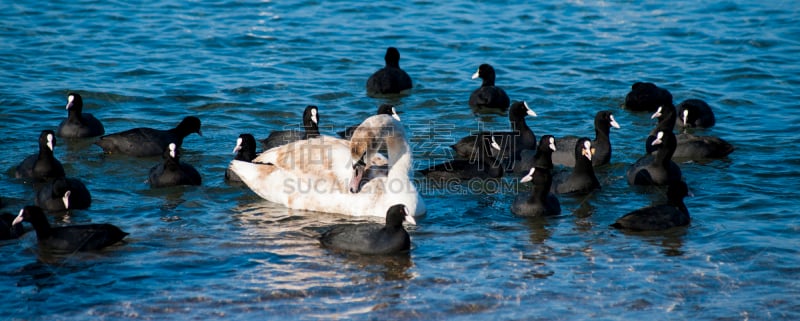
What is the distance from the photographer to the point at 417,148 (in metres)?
14.7

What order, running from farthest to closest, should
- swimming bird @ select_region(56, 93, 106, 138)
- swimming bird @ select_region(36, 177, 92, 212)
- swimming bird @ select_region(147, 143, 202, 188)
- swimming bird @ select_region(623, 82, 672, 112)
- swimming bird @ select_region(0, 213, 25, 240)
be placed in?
1. swimming bird @ select_region(623, 82, 672, 112)
2. swimming bird @ select_region(56, 93, 106, 138)
3. swimming bird @ select_region(147, 143, 202, 188)
4. swimming bird @ select_region(36, 177, 92, 212)
5. swimming bird @ select_region(0, 213, 25, 240)

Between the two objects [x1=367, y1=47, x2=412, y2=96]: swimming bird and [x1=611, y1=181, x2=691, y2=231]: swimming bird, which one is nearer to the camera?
[x1=611, y1=181, x2=691, y2=231]: swimming bird

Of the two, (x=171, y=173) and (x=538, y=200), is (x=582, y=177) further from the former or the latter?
(x=171, y=173)

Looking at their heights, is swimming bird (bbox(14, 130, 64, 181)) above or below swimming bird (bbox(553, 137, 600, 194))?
above

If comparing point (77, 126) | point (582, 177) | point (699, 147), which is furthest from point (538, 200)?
point (77, 126)

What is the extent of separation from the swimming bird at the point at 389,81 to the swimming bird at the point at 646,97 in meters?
3.83

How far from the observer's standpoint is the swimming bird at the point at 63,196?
11242mm

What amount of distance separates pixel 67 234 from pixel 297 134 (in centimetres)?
473

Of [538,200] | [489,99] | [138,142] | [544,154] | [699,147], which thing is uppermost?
[489,99]

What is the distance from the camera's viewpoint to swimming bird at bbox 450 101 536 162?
1401 cm

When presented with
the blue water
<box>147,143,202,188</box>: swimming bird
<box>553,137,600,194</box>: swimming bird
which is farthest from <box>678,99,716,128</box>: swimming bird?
<box>147,143,202,188</box>: swimming bird

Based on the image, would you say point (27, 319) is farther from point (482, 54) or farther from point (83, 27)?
point (83, 27)

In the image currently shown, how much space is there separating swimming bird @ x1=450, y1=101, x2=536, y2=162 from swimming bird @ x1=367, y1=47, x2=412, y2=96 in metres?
2.96

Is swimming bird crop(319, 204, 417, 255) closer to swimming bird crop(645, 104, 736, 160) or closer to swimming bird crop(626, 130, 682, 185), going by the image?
swimming bird crop(626, 130, 682, 185)
